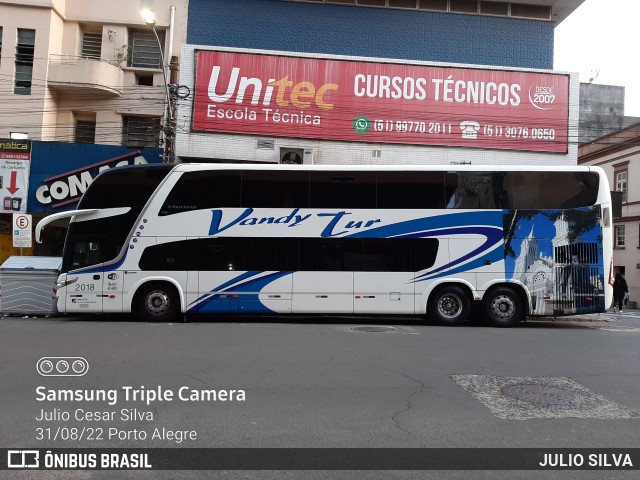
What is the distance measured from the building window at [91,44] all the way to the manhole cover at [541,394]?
21.9 metres

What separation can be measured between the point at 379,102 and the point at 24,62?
14.3 metres

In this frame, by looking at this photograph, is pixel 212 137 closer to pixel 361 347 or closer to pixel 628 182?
pixel 361 347

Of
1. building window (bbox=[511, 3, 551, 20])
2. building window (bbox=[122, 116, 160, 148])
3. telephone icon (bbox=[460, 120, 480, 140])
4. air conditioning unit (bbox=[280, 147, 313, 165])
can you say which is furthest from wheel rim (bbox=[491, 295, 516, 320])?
building window (bbox=[511, 3, 551, 20])

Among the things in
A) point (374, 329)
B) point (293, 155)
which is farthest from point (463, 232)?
point (293, 155)

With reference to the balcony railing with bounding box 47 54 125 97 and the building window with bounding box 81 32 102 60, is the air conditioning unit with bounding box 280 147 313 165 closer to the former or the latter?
the balcony railing with bounding box 47 54 125 97

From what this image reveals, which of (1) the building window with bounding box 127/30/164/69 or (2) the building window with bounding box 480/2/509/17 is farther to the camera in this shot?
(2) the building window with bounding box 480/2/509/17

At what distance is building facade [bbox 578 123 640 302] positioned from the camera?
115ft

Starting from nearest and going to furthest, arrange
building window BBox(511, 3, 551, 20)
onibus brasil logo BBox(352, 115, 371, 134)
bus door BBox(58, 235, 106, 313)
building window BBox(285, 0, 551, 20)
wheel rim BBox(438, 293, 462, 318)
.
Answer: bus door BBox(58, 235, 106, 313), wheel rim BBox(438, 293, 462, 318), onibus brasil logo BBox(352, 115, 371, 134), building window BBox(285, 0, 551, 20), building window BBox(511, 3, 551, 20)

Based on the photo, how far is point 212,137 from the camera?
2117cm

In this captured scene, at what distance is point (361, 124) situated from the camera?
71.5ft

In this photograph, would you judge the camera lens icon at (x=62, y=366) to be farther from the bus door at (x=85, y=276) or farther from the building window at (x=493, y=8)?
the building window at (x=493, y=8)

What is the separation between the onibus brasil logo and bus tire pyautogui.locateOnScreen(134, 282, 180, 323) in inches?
439

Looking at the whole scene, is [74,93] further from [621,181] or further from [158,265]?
[621,181]

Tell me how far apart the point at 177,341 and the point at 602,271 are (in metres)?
10.5
